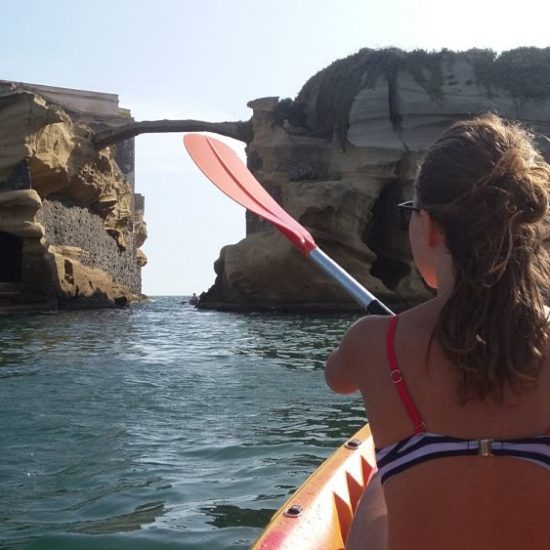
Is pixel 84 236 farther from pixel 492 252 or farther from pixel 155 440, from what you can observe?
pixel 492 252

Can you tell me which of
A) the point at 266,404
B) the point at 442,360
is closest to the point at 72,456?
the point at 266,404

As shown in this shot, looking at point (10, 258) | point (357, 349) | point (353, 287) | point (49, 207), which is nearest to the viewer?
point (357, 349)

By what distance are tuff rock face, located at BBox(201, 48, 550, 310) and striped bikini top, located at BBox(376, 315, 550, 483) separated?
19249 millimetres

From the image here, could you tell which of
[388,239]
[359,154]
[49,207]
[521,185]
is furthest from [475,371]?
[388,239]

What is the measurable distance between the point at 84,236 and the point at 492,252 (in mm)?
23305

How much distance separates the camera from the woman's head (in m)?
1.33

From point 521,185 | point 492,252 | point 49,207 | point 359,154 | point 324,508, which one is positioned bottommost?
point 324,508

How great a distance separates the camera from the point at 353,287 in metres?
2.65

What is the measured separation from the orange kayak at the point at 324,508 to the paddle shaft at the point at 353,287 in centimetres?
55

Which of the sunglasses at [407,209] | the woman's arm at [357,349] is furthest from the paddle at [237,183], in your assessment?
the woman's arm at [357,349]

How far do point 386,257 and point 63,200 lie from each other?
953 cm

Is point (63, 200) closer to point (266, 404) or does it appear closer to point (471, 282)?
point (266, 404)

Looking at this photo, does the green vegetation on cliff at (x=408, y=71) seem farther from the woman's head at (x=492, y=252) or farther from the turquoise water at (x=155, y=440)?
the woman's head at (x=492, y=252)

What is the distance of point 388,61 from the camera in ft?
78.2
